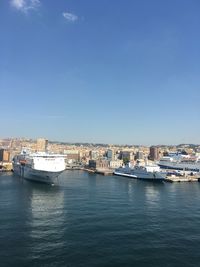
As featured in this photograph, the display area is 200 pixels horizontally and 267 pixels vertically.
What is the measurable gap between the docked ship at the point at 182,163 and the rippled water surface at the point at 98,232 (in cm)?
5645

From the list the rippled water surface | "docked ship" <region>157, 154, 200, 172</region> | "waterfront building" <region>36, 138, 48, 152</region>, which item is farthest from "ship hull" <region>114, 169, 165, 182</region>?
"waterfront building" <region>36, 138, 48, 152</region>

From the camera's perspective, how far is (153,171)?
75125 millimetres

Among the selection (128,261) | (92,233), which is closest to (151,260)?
(128,261)

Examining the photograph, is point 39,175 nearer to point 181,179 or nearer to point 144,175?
point 144,175

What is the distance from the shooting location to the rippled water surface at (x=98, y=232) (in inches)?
766

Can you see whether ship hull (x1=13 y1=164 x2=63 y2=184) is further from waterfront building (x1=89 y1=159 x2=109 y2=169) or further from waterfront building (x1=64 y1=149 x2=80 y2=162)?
waterfront building (x1=64 y1=149 x2=80 y2=162)

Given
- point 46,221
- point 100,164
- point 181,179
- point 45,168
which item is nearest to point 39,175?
point 45,168

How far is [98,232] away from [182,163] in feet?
263

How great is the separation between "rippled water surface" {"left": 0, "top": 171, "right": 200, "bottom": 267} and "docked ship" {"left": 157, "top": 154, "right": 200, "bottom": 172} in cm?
5645

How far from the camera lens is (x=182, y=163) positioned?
101m

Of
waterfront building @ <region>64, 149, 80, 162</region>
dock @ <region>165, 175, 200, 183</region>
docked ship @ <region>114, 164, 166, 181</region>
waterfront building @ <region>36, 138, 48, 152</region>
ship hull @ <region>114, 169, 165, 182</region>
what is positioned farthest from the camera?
waterfront building @ <region>36, 138, 48, 152</region>

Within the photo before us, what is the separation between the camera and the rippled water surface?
19469 mm

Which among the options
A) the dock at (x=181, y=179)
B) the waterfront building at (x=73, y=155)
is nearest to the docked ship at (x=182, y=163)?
the dock at (x=181, y=179)

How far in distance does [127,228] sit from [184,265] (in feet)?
Answer: 27.1
